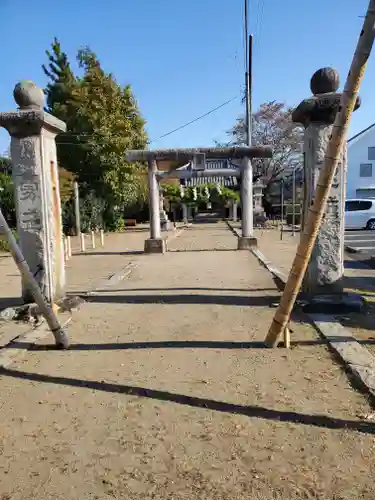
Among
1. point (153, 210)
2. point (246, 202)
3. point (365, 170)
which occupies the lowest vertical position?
point (153, 210)

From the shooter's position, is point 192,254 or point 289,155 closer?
point 192,254

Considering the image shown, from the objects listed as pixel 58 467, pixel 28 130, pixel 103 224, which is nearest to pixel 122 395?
pixel 58 467

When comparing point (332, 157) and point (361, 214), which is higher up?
point (332, 157)

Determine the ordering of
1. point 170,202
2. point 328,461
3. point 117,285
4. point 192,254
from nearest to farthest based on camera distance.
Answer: point 328,461 < point 117,285 < point 192,254 < point 170,202

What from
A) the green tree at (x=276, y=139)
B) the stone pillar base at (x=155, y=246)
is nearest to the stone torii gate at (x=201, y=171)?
the stone pillar base at (x=155, y=246)

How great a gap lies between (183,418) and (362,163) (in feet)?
135

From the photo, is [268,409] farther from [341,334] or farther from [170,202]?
[170,202]

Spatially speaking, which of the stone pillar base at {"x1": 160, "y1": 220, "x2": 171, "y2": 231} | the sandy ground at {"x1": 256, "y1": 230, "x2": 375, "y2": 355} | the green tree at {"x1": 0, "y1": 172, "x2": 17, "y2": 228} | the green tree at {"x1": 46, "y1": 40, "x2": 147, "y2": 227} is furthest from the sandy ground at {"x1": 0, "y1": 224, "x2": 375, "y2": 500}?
the stone pillar base at {"x1": 160, "y1": 220, "x2": 171, "y2": 231}

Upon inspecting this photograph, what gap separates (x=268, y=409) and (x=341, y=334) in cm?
196

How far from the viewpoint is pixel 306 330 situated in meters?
5.23

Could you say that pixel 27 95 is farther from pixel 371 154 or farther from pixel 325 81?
pixel 371 154

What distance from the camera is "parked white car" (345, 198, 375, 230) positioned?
23672 mm

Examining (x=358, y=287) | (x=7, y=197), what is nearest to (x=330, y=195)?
(x=358, y=287)

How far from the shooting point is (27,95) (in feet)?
19.6
